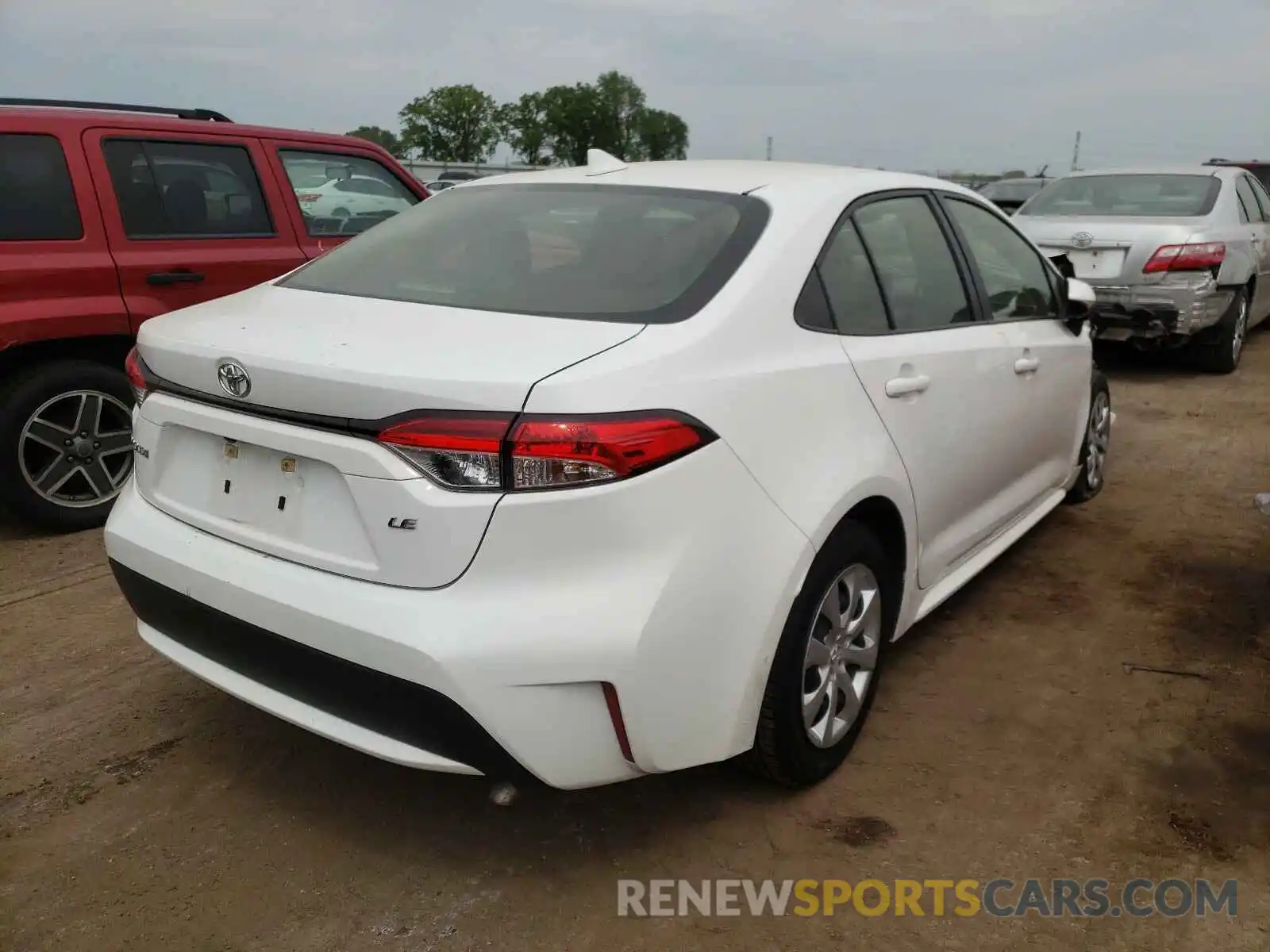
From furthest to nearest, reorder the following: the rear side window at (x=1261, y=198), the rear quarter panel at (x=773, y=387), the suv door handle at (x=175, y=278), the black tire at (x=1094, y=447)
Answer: the rear side window at (x=1261, y=198) < the black tire at (x=1094, y=447) < the suv door handle at (x=175, y=278) < the rear quarter panel at (x=773, y=387)

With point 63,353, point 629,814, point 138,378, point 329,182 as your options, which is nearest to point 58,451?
point 63,353

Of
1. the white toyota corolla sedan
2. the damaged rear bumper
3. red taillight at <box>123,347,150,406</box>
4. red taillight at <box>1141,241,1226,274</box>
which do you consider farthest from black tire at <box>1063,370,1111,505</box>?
red taillight at <box>123,347,150,406</box>

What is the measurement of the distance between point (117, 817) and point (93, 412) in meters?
2.47

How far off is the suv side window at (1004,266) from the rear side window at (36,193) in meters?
3.57

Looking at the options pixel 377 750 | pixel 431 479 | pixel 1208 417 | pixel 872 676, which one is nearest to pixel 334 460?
pixel 431 479

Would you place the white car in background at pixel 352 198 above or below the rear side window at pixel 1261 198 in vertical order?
above

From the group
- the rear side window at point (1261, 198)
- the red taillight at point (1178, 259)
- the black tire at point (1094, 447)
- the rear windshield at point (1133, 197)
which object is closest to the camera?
the black tire at point (1094, 447)

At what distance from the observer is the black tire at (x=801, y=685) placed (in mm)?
2498

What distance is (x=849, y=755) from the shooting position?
9.78ft

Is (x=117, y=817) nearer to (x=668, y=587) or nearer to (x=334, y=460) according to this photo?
(x=334, y=460)

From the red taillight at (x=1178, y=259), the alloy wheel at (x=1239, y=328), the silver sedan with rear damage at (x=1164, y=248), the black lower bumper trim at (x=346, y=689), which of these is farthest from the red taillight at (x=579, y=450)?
the alloy wheel at (x=1239, y=328)

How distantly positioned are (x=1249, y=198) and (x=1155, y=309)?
2219mm

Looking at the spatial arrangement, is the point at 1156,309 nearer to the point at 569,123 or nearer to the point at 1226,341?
the point at 1226,341

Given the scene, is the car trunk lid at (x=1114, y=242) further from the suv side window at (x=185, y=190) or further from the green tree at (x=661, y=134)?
the green tree at (x=661, y=134)
